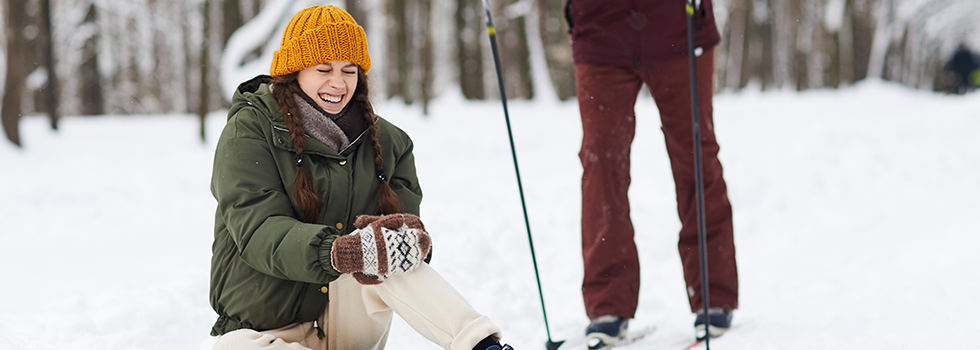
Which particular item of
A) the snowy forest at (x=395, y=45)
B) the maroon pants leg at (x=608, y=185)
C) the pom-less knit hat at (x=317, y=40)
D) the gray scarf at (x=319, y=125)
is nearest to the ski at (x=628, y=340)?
the maroon pants leg at (x=608, y=185)

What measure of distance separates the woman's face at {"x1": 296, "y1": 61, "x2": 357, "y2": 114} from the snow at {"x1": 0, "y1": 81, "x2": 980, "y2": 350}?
1.10 m

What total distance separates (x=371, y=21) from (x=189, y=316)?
2356 centimetres

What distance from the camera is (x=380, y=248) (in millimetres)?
1793

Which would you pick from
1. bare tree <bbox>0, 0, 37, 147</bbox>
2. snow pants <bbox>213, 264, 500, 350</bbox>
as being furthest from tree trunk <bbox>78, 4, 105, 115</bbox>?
snow pants <bbox>213, 264, 500, 350</bbox>

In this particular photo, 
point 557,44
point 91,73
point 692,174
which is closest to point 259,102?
point 692,174

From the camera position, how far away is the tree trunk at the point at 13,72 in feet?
29.2

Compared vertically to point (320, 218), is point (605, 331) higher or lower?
lower

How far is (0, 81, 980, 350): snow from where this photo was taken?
8.95 feet

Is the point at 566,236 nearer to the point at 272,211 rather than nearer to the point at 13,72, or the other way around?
the point at 272,211

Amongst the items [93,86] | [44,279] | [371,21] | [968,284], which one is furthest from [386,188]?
[371,21]

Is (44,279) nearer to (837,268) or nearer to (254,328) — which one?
(254,328)

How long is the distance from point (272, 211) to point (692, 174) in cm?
156

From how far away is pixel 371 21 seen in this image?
25.5m

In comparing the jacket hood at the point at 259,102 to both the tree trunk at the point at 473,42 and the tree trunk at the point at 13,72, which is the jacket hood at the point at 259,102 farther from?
the tree trunk at the point at 473,42
